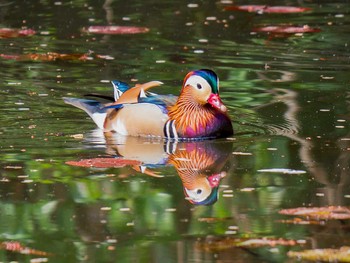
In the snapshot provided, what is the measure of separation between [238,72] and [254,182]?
4936 millimetres

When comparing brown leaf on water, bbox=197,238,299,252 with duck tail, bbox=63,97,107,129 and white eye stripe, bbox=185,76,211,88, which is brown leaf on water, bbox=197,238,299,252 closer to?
white eye stripe, bbox=185,76,211,88

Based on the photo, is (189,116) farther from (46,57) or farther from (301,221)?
(46,57)

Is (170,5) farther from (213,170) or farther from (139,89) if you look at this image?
(213,170)

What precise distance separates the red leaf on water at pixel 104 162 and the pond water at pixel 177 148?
0.05 feet

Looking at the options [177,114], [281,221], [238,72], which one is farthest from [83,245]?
[238,72]

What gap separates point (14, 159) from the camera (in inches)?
403

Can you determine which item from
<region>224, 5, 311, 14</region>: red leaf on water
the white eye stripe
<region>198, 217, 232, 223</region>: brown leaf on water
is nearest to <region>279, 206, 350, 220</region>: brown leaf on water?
<region>198, 217, 232, 223</region>: brown leaf on water

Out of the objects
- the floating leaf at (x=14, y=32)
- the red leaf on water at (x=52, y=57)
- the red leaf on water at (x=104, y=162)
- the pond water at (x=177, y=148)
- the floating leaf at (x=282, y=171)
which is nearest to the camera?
the pond water at (x=177, y=148)

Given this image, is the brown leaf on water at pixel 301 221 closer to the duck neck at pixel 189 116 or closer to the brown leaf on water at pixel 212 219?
the brown leaf on water at pixel 212 219

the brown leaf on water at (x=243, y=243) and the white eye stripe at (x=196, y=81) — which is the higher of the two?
the white eye stripe at (x=196, y=81)

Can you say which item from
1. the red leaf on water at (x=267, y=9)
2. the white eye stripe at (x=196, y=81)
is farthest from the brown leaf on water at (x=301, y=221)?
the red leaf on water at (x=267, y=9)

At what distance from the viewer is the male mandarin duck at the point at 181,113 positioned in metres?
11.1

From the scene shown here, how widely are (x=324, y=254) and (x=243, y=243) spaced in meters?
0.54

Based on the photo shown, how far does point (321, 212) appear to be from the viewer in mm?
8492
